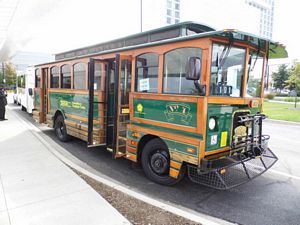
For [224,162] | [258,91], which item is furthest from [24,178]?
[258,91]

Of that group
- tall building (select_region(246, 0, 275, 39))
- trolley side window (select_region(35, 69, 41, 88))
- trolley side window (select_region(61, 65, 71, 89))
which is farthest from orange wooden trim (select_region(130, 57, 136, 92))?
tall building (select_region(246, 0, 275, 39))

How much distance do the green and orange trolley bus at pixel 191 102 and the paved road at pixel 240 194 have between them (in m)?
0.29

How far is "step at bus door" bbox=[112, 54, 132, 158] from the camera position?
499 cm

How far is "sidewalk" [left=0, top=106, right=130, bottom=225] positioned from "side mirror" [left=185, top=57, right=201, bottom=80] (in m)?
2.20

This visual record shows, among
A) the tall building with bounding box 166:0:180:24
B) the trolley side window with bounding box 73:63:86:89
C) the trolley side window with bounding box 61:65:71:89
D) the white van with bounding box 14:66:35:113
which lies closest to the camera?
the trolley side window with bounding box 73:63:86:89

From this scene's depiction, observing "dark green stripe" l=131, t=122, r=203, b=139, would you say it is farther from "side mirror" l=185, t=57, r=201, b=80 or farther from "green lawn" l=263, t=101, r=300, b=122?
"green lawn" l=263, t=101, r=300, b=122

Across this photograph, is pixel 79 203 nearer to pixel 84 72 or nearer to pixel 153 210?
pixel 153 210

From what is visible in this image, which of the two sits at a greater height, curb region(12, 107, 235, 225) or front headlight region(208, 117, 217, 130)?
front headlight region(208, 117, 217, 130)

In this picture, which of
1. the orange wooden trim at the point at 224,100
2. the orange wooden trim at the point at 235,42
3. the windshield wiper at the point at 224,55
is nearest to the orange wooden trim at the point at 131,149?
the orange wooden trim at the point at 224,100

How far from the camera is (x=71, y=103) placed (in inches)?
277

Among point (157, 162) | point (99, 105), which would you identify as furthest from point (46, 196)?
point (99, 105)

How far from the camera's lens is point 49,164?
16.9 ft

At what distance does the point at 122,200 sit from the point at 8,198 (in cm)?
173

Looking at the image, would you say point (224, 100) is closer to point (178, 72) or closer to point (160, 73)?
point (178, 72)
